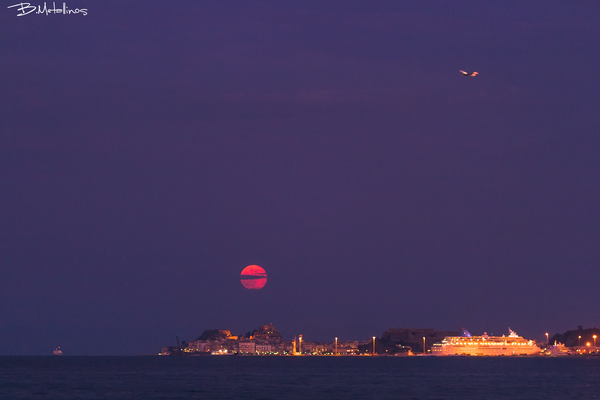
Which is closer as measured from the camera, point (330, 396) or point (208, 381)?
point (330, 396)

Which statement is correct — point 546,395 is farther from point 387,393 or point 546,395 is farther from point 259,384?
point 259,384

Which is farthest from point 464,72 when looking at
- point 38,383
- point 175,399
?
point 38,383

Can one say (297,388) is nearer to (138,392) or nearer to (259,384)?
(259,384)

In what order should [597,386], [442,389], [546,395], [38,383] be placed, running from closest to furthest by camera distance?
[546,395], [442,389], [597,386], [38,383]

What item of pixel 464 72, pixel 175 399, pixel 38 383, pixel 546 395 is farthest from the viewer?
pixel 38 383

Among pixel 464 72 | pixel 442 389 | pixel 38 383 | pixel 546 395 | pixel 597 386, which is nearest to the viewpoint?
pixel 464 72

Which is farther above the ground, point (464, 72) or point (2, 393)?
point (464, 72)

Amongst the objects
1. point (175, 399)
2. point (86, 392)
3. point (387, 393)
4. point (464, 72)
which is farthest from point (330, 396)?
point (464, 72)

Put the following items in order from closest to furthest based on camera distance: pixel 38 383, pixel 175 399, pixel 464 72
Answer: pixel 464 72 → pixel 175 399 → pixel 38 383

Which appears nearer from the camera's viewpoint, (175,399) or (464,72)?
(464,72)
